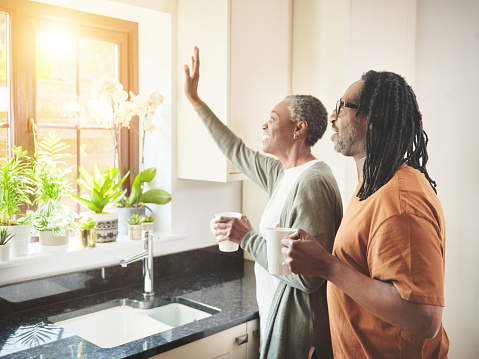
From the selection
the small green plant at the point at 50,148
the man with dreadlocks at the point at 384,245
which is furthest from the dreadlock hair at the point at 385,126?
the small green plant at the point at 50,148

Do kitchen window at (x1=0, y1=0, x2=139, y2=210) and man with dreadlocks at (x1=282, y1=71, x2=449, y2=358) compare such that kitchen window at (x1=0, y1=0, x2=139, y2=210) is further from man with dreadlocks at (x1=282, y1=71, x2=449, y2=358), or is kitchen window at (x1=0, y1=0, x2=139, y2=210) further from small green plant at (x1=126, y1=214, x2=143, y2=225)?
man with dreadlocks at (x1=282, y1=71, x2=449, y2=358)

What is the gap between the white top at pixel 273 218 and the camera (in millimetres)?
1699

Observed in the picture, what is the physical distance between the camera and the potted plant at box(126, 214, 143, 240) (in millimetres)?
2227

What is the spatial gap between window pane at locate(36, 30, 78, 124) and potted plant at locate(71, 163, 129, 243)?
0.28m

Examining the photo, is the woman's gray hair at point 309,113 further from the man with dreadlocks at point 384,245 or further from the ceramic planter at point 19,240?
the ceramic planter at point 19,240

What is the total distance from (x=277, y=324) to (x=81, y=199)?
1.08 meters

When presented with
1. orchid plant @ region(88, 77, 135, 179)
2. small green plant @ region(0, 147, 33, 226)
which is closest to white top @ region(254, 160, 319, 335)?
orchid plant @ region(88, 77, 135, 179)

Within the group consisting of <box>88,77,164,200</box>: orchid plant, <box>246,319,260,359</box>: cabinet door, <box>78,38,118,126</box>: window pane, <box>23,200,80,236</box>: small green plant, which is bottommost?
<box>246,319,260,359</box>: cabinet door

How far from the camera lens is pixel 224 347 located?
5.89ft

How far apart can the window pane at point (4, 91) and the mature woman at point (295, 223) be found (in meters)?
1.10

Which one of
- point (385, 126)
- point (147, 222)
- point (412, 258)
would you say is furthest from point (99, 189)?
point (412, 258)

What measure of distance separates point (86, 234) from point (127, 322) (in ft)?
1.36

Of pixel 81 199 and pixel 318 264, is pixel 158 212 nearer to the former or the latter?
pixel 81 199

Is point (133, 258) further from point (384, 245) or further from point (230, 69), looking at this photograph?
point (384, 245)
